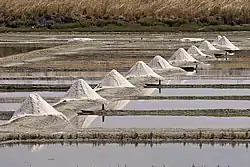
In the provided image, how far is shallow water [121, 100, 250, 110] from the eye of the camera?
46.1 ft

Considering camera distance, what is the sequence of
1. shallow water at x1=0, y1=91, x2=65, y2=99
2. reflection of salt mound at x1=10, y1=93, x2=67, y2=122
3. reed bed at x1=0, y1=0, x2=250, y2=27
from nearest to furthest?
reflection of salt mound at x1=10, y1=93, x2=67, y2=122 < shallow water at x1=0, y1=91, x2=65, y2=99 < reed bed at x1=0, y1=0, x2=250, y2=27

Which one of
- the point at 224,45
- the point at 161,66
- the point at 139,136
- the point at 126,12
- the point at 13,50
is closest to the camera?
the point at 139,136

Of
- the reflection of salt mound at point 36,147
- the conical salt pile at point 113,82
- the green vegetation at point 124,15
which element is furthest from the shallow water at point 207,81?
the green vegetation at point 124,15

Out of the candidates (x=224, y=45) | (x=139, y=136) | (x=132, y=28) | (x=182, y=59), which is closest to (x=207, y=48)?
(x=224, y=45)

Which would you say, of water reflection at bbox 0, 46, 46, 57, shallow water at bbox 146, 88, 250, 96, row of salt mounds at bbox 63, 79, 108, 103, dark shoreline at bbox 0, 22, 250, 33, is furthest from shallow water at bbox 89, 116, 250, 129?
dark shoreline at bbox 0, 22, 250, 33

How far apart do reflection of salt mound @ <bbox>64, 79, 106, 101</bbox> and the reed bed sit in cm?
2590

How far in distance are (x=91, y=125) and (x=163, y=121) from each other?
1230 millimetres

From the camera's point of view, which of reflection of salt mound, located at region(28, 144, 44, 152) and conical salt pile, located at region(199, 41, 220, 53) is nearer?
reflection of salt mound, located at region(28, 144, 44, 152)

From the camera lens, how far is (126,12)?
42.5 metres

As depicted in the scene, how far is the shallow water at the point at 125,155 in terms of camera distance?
9.18 metres

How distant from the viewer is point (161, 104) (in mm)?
14602

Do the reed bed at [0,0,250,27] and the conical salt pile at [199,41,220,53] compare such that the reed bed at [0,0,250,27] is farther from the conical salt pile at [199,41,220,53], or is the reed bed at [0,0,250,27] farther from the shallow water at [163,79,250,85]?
the shallow water at [163,79,250,85]

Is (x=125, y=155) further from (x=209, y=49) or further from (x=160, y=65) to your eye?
(x=209, y=49)

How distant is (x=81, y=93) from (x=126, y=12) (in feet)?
93.6
